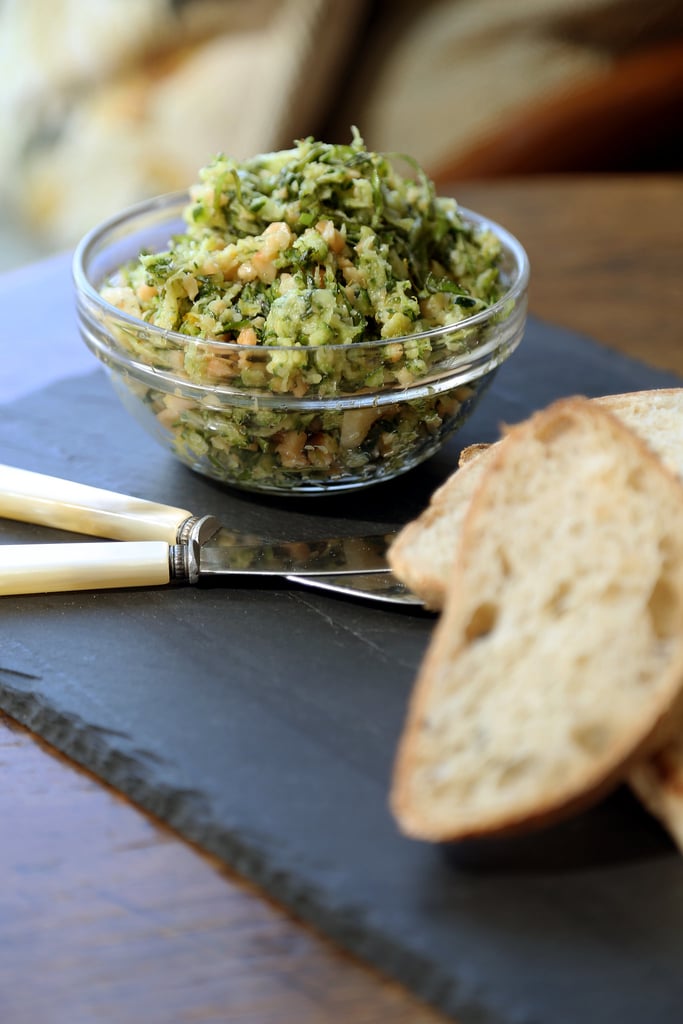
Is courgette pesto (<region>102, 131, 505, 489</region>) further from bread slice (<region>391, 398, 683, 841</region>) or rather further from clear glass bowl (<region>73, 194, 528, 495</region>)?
bread slice (<region>391, 398, 683, 841</region>)

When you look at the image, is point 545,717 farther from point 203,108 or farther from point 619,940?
point 203,108

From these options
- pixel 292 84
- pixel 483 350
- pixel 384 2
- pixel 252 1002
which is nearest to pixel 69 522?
pixel 483 350

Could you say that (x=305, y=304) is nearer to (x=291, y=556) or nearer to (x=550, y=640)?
(x=291, y=556)

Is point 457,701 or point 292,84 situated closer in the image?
point 457,701

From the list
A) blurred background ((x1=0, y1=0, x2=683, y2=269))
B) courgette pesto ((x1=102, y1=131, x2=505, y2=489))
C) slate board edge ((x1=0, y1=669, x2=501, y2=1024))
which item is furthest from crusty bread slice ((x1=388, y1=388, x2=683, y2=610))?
blurred background ((x1=0, y1=0, x2=683, y2=269))

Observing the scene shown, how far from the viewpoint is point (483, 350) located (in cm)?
178

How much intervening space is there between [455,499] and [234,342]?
1.40 feet

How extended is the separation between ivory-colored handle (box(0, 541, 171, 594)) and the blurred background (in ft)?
8.83

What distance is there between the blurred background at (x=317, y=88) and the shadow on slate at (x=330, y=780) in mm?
2498

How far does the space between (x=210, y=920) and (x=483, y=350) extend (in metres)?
1.02

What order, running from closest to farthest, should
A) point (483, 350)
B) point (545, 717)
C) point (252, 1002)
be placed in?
point (252, 1002)
point (545, 717)
point (483, 350)

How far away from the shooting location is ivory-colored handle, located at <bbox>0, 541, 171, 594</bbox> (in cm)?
162

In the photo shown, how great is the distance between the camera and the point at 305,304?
1.62 m

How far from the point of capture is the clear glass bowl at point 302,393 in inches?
64.4
